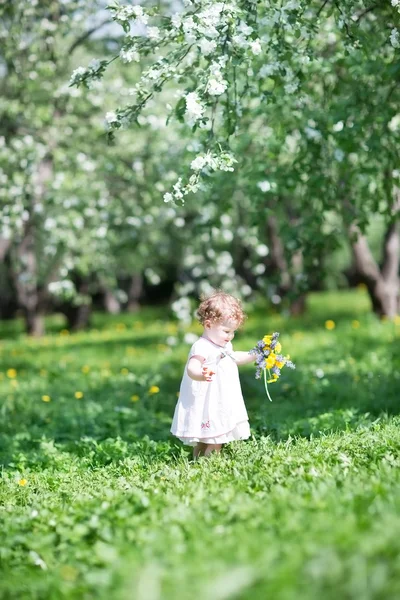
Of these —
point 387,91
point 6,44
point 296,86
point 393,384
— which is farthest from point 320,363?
point 6,44

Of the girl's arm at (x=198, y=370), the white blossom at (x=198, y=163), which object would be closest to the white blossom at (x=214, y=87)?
the white blossom at (x=198, y=163)

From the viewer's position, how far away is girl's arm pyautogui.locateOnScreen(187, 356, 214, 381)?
17.7ft

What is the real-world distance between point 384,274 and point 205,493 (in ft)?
32.3

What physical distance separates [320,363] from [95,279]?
11.1 m

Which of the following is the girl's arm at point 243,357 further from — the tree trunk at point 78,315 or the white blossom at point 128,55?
the tree trunk at point 78,315

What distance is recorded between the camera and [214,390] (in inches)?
223

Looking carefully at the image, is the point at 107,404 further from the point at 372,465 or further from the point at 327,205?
the point at 372,465

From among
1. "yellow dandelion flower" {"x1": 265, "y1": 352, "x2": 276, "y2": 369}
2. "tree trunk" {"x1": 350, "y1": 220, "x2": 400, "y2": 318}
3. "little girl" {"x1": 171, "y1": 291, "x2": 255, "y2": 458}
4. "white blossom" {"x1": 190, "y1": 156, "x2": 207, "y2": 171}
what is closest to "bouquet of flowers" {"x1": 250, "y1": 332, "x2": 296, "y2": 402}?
"yellow dandelion flower" {"x1": 265, "y1": 352, "x2": 276, "y2": 369}

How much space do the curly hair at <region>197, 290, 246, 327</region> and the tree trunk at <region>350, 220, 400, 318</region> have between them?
7818 mm

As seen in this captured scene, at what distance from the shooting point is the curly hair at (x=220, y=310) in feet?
18.6

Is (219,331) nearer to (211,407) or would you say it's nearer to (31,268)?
(211,407)

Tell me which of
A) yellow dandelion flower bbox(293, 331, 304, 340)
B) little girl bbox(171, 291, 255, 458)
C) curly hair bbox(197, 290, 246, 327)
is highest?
yellow dandelion flower bbox(293, 331, 304, 340)

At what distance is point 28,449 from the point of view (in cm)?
692

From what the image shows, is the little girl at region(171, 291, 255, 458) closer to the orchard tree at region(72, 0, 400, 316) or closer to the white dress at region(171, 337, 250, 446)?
the white dress at region(171, 337, 250, 446)
